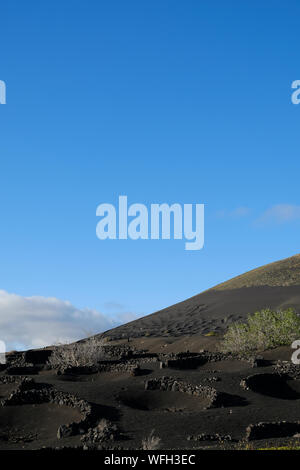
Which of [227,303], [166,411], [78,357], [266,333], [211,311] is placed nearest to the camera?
[166,411]

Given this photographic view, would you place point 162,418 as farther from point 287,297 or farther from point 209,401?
point 287,297

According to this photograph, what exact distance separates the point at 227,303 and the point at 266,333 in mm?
48675

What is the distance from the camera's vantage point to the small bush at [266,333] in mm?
41062

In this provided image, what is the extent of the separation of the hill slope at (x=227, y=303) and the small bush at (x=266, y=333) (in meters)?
29.8

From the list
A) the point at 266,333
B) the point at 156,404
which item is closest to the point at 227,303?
the point at 266,333

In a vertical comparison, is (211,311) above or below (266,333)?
above

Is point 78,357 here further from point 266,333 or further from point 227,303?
point 227,303

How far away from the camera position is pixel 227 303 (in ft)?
297

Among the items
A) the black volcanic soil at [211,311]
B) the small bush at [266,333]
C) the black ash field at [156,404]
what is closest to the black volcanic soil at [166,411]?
the black ash field at [156,404]

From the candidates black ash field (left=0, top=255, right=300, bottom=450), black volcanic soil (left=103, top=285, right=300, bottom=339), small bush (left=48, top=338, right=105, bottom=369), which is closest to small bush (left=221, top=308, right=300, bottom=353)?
black ash field (left=0, top=255, right=300, bottom=450)

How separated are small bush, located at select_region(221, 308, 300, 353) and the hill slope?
2981 cm

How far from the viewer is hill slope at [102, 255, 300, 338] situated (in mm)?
80062
